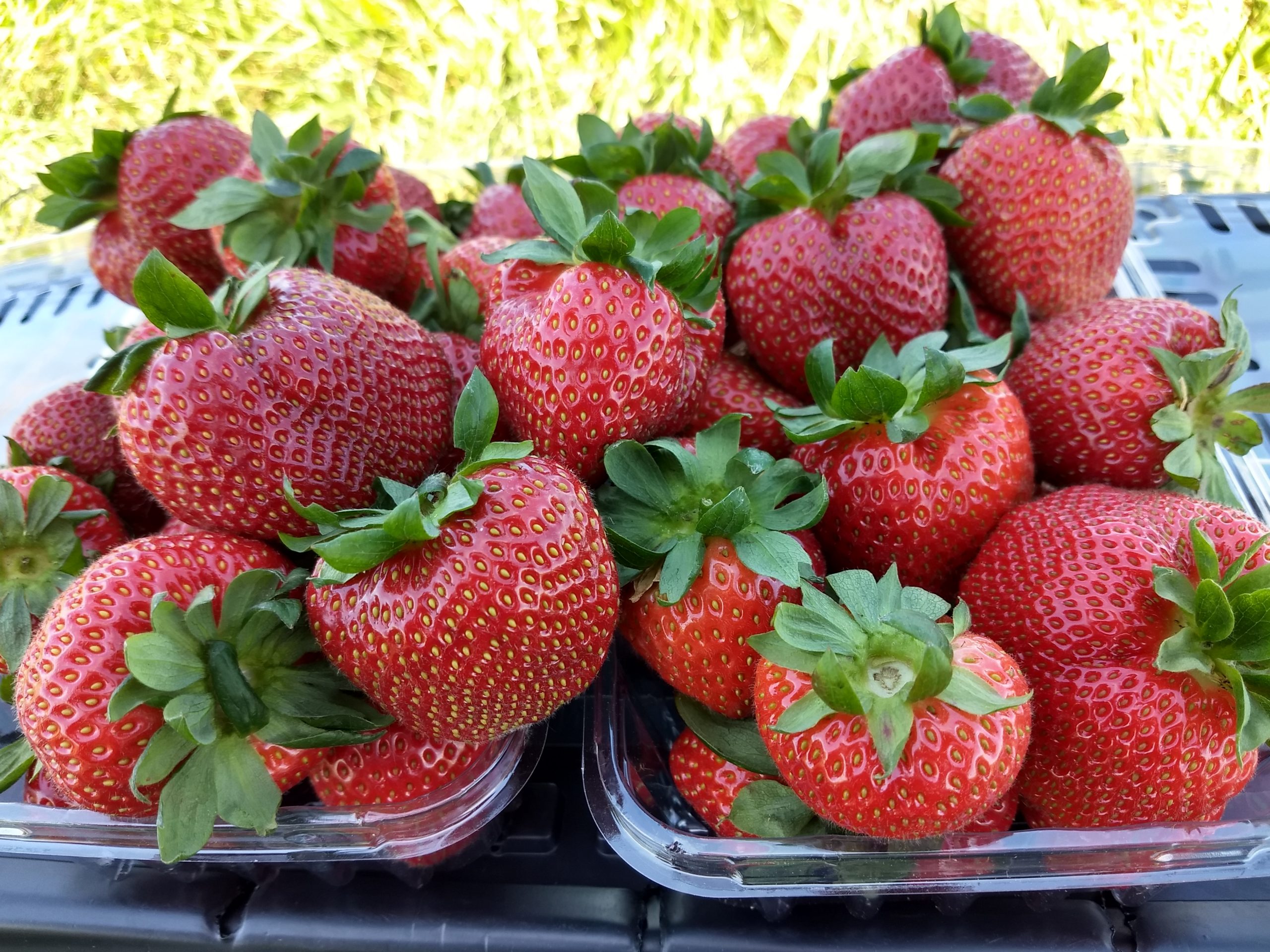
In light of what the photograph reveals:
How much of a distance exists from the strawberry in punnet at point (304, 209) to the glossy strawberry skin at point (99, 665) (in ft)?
1.39

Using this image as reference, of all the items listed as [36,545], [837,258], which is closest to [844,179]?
[837,258]

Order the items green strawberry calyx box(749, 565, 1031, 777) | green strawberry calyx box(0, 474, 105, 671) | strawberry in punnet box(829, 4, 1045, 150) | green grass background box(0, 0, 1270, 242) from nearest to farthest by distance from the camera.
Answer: green strawberry calyx box(749, 565, 1031, 777), green strawberry calyx box(0, 474, 105, 671), strawberry in punnet box(829, 4, 1045, 150), green grass background box(0, 0, 1270, 242)

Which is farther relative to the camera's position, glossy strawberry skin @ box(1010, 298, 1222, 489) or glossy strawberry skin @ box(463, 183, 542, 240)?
glossy strawberry skin @ box(463, 183, 542, 240)

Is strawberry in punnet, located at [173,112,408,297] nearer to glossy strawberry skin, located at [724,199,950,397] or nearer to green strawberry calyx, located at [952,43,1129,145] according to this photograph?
glossy strawberry skin, located at [724,199,950,397]

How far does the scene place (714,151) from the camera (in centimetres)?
125

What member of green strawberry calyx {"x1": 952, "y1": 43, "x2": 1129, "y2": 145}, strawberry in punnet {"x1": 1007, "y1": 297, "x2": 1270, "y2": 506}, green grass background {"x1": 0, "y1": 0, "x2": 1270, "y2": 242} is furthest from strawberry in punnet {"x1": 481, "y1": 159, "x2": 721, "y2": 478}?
green grass background {"x1": 0, "y1": 0, "x2": 1270, "y2": 242}

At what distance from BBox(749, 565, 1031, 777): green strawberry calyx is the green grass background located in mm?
2202

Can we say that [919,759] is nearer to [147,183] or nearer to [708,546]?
[708,546]

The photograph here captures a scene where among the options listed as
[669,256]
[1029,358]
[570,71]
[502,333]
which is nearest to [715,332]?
[669,256]

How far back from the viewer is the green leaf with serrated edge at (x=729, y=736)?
772 millimetres

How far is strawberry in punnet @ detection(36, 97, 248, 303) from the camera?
111 cm

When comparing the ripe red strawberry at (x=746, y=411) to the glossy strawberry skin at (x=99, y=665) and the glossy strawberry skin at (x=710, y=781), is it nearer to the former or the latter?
the glossy strawberry skin at (x=710, y=781)

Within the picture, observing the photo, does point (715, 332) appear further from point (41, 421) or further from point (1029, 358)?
point (41, 421)

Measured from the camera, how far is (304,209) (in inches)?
39.8
